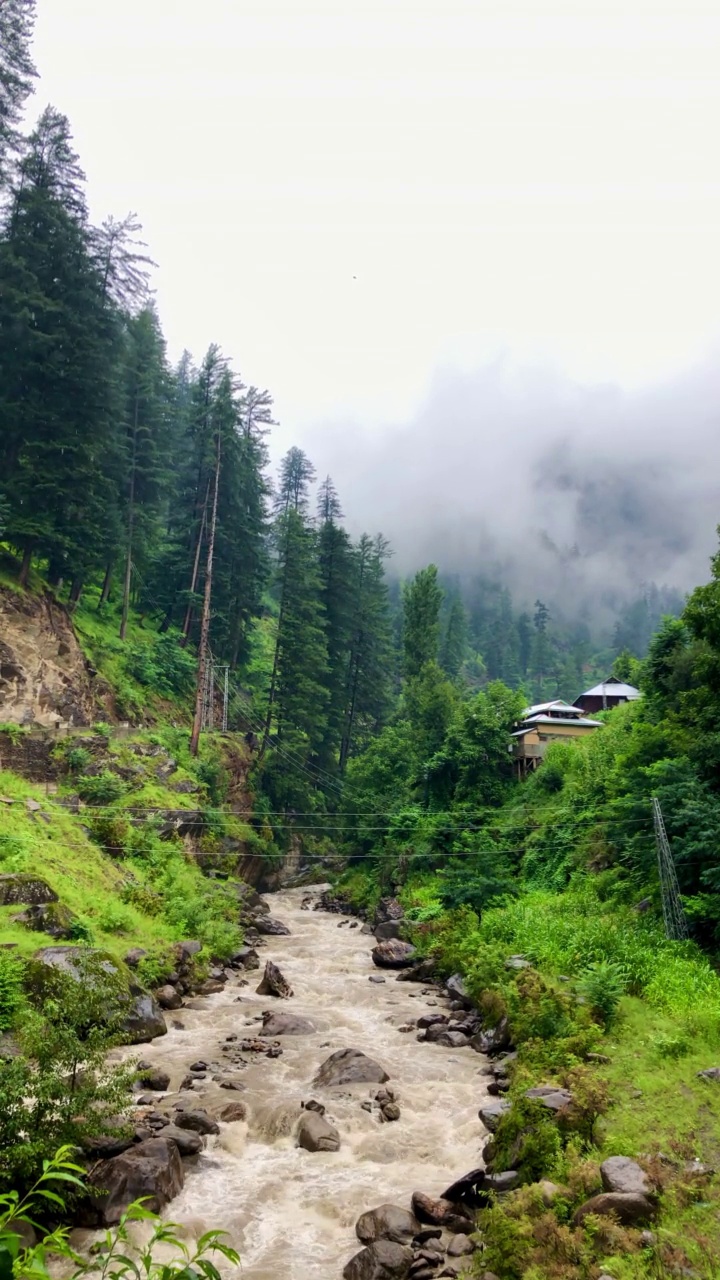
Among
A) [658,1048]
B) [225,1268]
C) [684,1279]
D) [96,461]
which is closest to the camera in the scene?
[684,1279]

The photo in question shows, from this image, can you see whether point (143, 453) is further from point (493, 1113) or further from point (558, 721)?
point (493, 1113)

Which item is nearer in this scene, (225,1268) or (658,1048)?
(225,1268)

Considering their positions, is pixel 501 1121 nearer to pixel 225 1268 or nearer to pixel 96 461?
pixel 225 1268

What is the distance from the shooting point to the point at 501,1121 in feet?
40.9

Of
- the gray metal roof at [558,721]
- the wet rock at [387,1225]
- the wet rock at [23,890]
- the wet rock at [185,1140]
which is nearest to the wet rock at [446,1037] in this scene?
the wet rock at [185,1140]

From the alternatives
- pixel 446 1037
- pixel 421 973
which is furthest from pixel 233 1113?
pixel 421 973

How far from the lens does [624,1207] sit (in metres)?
8.94

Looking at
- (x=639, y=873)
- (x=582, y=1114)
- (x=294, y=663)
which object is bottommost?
(x=582, y=1114)

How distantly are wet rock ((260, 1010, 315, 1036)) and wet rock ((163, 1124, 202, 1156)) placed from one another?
6411 millimetres

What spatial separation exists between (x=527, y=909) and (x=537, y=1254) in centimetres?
1720

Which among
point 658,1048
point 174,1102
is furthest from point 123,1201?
point 658,1048

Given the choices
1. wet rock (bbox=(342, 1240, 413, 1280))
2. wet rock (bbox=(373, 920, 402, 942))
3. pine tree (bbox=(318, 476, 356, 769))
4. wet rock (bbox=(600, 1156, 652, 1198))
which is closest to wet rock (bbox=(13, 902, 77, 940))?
wet rock (bbox=(342, 1240, 413, 1280))

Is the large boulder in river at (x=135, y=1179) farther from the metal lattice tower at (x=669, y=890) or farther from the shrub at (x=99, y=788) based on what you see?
the shrub at (x=99, y=788)

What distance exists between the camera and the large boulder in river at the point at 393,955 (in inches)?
1064
